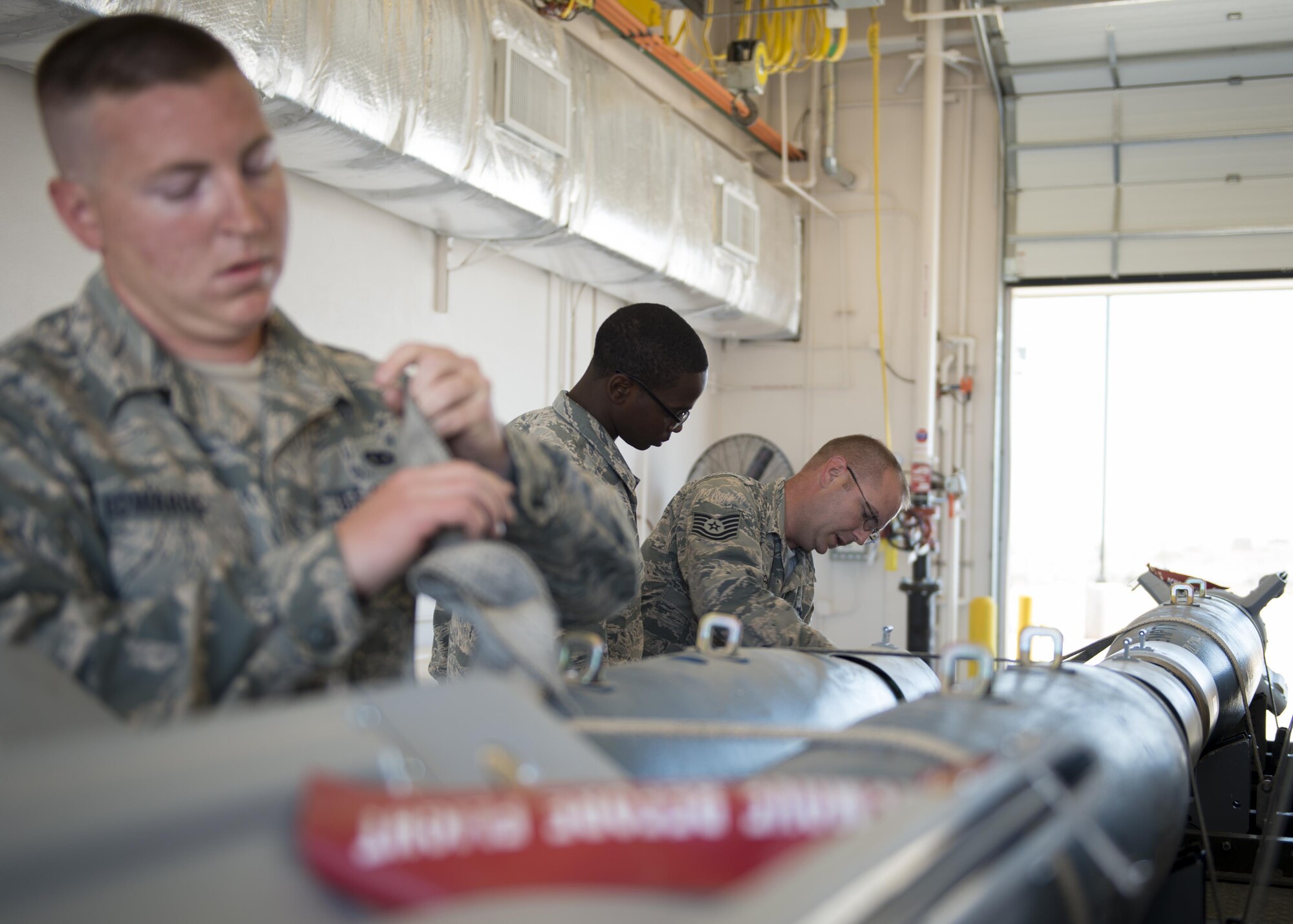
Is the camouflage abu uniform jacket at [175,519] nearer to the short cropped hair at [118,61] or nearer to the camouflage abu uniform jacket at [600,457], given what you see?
the short cropped hair at [118,61]

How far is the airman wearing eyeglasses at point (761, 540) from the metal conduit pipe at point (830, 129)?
3.65 metres

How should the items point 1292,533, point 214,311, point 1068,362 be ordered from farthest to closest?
1. point 1068,362
2. point 1292,533
3. point 214,311

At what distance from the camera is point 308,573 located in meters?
0.77

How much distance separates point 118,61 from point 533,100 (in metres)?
2.64

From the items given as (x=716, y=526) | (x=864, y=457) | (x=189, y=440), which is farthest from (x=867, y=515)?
(x=189, y=440)

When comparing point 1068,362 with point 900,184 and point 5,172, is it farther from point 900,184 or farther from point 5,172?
point 5,172

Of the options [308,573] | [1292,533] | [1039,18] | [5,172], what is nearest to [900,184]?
[1039,18]

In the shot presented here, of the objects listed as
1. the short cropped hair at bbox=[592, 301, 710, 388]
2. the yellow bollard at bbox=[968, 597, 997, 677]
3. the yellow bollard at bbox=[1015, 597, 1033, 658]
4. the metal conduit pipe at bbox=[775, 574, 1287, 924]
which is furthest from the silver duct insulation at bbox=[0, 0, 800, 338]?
the yellow bollard at bbox=[1015, 597, 1033, 658]

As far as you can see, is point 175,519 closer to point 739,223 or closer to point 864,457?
point 864,457

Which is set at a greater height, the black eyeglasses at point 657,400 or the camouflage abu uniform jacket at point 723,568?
the black eyeglasses at point 657,400

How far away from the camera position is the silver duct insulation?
2326mm

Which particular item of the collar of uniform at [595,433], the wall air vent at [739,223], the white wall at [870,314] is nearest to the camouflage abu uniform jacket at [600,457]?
the collar of uniform at [595,433]

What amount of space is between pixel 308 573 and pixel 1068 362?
593 centimetres

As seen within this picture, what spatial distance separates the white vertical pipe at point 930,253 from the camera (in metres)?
5.63
